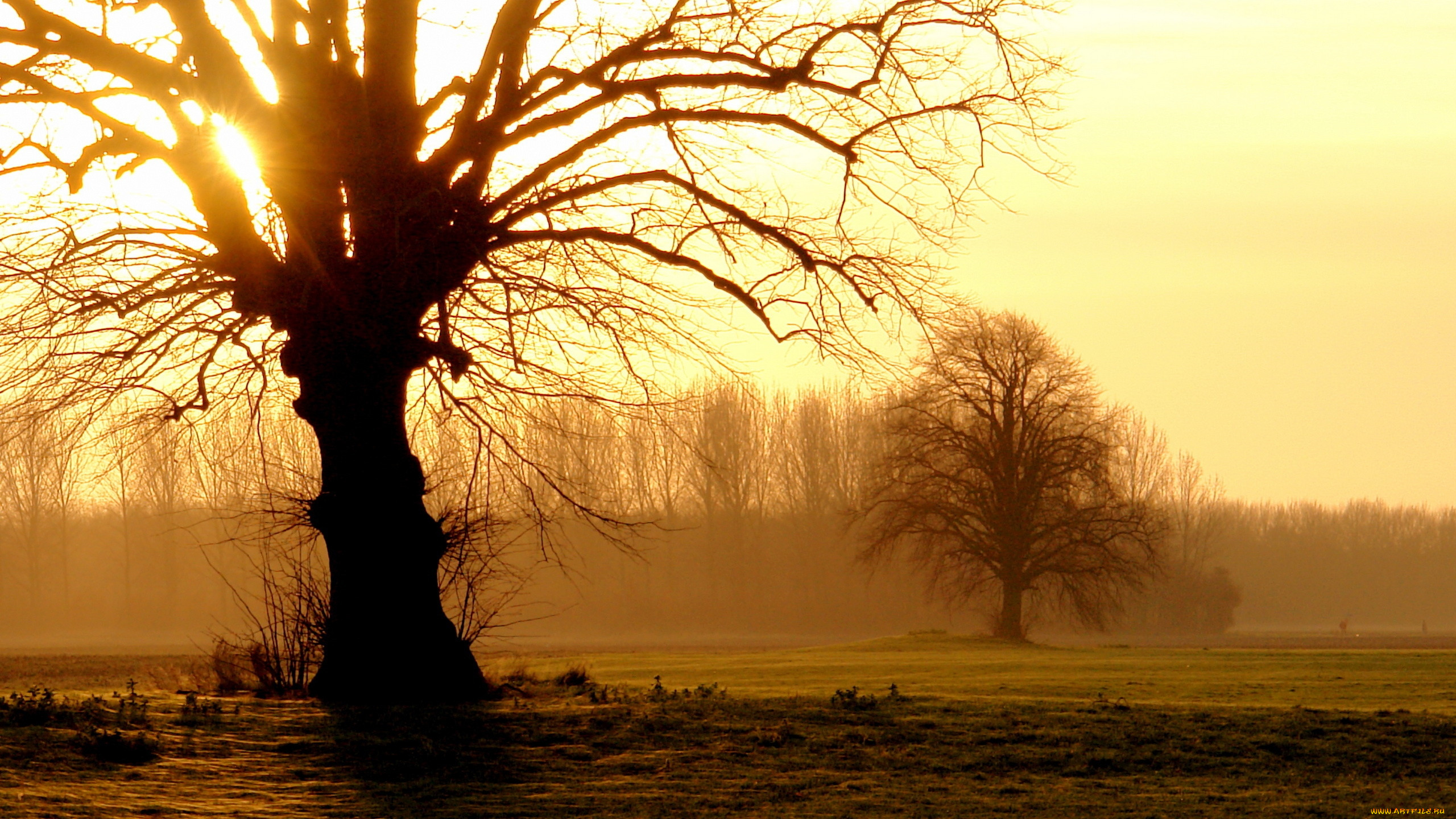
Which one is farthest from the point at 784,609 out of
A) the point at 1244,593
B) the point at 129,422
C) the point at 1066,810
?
the point at 1066,810

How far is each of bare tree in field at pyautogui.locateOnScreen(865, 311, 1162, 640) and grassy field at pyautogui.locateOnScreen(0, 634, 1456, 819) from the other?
95.9ft

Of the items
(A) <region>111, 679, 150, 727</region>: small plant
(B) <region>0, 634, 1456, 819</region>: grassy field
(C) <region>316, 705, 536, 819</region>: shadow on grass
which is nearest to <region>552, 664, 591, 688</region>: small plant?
(B) <region>0, 634, 1456, 819</region>: grassy field

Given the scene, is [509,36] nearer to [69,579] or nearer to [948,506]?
[948,506]

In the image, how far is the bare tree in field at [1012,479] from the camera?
140 feet

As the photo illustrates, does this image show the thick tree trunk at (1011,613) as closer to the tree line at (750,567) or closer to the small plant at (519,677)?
the tree line at (750,567)

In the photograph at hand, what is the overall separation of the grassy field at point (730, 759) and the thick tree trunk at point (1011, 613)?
96.9ft

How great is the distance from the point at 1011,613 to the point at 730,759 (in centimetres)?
3497

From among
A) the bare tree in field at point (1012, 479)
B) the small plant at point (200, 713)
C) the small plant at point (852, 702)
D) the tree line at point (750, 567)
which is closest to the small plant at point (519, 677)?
the small plant at point (200, 713)

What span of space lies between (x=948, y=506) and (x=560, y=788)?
35266mm

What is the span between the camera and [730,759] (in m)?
9.55

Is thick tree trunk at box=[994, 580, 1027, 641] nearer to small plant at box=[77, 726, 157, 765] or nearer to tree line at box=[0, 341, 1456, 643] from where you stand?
tree line at box=[0, 341, 1456, 643]

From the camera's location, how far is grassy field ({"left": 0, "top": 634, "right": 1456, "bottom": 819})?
323 inches

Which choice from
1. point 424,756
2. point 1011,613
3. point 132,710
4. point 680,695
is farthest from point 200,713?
point 1011,613

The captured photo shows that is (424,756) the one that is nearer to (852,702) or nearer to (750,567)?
(852,702)
